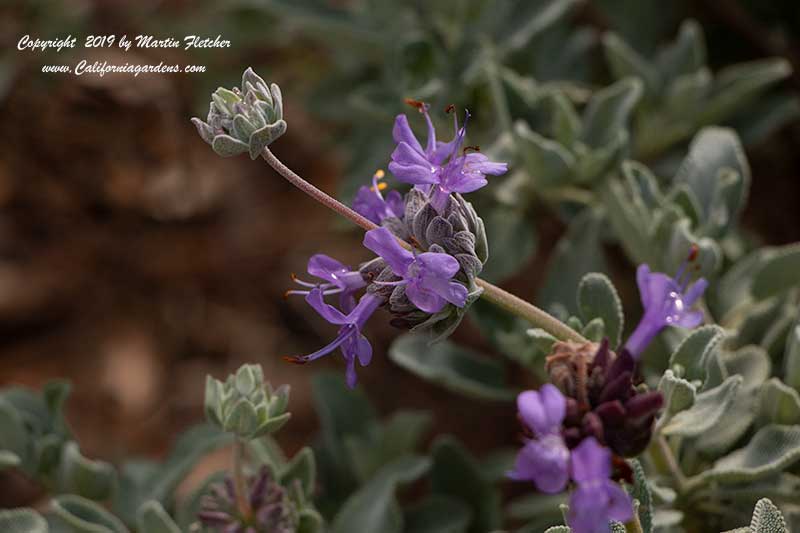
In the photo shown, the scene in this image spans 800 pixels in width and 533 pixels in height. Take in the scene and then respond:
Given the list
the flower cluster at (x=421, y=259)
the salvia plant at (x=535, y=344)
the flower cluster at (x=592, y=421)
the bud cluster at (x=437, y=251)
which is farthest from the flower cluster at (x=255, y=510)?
the flower cluster at (x=592, y=421)

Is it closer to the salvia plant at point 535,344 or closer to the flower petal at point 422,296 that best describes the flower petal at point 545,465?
the salvia plant at point 535,344

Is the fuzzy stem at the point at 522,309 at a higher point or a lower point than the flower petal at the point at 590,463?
higher

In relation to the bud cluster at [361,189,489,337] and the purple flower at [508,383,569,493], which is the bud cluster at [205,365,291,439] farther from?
the purple flower at [508,383,569,493]

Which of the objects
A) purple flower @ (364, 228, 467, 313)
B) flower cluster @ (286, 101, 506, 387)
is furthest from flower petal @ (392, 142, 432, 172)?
purple flower @ (364, 228, 467, 313)

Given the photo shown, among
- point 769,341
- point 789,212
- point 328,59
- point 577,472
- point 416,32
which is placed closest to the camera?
point 577,472

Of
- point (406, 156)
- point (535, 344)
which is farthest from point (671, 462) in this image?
point (406, 156)

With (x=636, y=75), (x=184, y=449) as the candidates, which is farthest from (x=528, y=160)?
(x=184, y=449)

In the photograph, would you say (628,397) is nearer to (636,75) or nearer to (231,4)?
(636,75)
